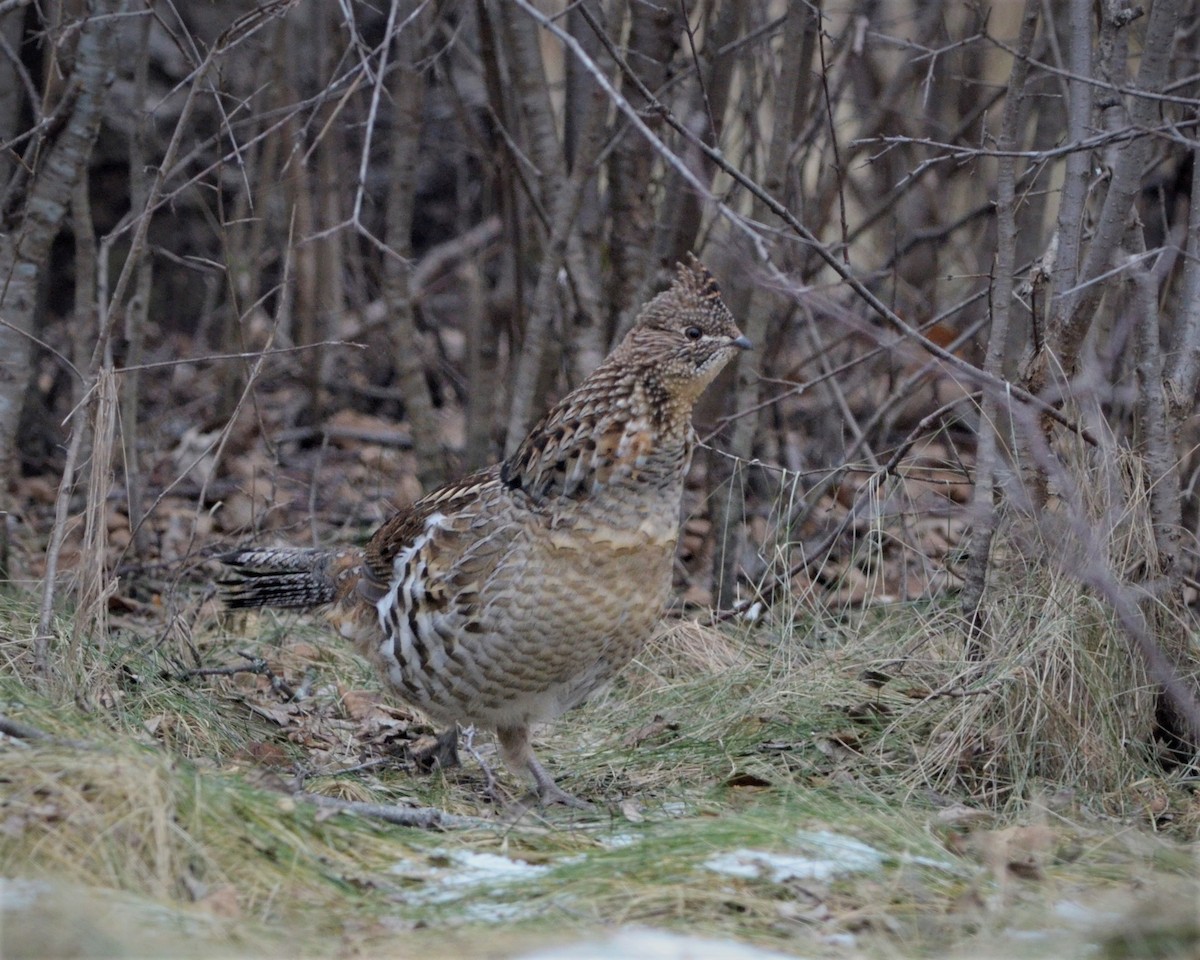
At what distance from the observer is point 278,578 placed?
215 inches

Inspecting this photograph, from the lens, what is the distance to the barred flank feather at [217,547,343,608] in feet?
17.6

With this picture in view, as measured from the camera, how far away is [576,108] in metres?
6.86

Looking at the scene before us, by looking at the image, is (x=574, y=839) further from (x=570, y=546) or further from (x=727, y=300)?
(x=727, y=300)

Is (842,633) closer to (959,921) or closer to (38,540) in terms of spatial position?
(959,921)

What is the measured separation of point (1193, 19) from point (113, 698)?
6004 millimetres

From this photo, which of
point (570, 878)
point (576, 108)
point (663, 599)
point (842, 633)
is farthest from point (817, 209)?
point (570, 878)

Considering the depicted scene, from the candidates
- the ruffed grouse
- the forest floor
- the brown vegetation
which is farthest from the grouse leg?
the brown vegetation

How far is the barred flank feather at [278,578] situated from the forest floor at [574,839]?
14.0 inches

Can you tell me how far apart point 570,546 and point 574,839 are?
2.78ft

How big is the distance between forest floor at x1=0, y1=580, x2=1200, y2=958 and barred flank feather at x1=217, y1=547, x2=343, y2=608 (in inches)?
14.0

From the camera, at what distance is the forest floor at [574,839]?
2.96 meters

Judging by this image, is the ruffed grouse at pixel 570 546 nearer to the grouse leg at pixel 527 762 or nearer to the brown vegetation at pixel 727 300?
the grouse leg at pixel 527 762

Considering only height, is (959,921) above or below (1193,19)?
below

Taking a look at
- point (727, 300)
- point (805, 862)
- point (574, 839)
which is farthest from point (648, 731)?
point (727, 300)
